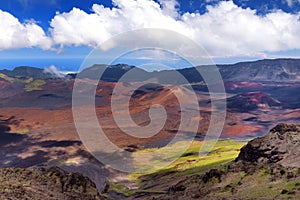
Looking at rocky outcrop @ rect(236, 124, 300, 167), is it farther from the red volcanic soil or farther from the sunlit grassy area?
the red volcanic soil

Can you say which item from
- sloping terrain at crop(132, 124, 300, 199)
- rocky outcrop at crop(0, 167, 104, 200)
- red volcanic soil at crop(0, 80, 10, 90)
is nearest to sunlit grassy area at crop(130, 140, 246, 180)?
sloping terrain at crop(132, 124, 300, 199)

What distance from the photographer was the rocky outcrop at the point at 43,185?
2186 cm

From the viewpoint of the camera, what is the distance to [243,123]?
103812 millimetres

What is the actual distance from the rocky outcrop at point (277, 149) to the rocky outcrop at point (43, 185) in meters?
16.1

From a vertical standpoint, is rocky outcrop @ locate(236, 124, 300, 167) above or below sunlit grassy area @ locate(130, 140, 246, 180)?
above

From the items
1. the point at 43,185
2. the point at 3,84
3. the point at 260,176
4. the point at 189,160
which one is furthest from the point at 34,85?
the point at 260,176

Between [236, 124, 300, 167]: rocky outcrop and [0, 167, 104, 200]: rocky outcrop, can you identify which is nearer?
[0, 167, 104, 200]: rocky outcrop

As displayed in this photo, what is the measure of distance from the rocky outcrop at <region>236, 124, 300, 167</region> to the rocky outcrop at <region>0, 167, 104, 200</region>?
16.1 m

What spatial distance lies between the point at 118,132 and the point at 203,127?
1005 inches

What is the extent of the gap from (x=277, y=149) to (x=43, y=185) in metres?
21.4

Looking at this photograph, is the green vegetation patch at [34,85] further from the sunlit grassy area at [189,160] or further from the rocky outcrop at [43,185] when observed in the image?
the rocky outcrop at [43,185]

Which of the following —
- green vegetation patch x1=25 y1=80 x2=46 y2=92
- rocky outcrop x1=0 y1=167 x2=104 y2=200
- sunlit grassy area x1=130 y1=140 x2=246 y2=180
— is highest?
green vegetation patch x1=25 y1=80 x2=46 y2=92

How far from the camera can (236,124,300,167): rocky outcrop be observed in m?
29.4

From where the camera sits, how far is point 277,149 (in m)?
31.7
